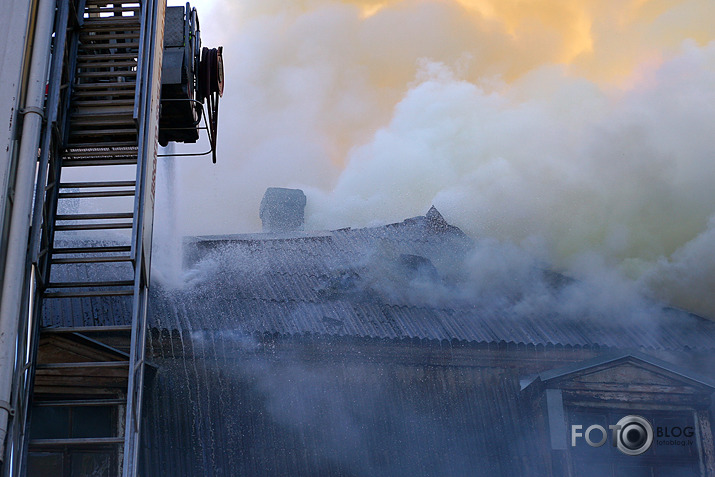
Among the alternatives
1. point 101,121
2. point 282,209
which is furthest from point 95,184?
point 282,209

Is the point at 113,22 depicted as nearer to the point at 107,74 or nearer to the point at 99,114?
the point at 107,74

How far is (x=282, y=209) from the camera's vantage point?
18875 mm

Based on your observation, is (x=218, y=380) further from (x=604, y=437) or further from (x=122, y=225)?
(x=604, y=437)

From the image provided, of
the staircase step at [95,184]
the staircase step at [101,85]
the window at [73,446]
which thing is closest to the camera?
the staircase step at [95,184]

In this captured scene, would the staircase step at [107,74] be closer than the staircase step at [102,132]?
No

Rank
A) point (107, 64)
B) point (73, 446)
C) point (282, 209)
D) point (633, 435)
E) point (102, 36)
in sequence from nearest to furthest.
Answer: point (107, 64)
point (102, 36)
point (73, 446)
point (633, 435)
point (282, 209)

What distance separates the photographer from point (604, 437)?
11.4 metres

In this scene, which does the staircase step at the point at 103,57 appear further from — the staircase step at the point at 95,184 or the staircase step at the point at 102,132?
the staircase step at the point at 95,184

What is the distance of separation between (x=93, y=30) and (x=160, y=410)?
15.9ft

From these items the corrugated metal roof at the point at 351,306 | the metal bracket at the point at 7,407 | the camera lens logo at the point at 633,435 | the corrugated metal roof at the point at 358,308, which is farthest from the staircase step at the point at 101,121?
the camera lens logo at the point at 633,435

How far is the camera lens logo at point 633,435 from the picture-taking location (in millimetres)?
11352

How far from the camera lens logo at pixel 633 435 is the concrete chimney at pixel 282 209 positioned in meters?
9.31

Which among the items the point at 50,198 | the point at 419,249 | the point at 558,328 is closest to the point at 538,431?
the point at 558,328

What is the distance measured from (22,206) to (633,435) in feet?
28.3
